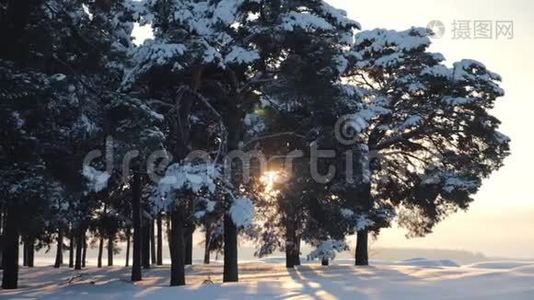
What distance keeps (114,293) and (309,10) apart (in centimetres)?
1051

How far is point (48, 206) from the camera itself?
1452cm

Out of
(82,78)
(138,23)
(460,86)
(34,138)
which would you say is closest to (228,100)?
(138,23)

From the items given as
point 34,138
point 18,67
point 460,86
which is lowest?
point 34,138

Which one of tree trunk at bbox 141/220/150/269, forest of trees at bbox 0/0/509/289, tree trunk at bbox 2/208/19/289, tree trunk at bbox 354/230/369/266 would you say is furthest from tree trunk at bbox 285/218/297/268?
tree trunk at bbox 2/208/19/289

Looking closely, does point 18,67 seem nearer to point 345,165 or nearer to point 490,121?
point 345,165

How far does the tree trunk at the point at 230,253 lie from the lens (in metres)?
21.9

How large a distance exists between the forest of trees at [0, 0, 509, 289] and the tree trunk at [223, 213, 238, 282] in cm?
6

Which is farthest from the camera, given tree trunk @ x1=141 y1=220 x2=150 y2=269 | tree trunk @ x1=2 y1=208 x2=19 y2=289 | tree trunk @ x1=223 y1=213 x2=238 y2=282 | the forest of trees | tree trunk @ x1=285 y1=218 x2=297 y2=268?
tree trunk @ x1=141 y1=220 x2=150 y2=269

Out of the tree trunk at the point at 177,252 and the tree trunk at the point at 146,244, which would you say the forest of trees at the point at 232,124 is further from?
the tree trunk at the point at 146,244

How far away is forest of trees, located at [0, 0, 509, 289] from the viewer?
14953mm

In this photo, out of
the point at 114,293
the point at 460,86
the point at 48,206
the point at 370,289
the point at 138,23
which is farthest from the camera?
the point at 460,86

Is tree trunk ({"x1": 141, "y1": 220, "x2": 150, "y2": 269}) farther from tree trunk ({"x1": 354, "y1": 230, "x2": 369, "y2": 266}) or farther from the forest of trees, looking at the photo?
tree trunk ({"x1": 354, "y1": 230, "x2": 369, "y2": 266})

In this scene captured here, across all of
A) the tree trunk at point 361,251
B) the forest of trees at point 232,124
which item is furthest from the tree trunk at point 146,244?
the tree trunk at point 361,251

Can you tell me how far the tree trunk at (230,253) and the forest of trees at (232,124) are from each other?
0.06 meters
